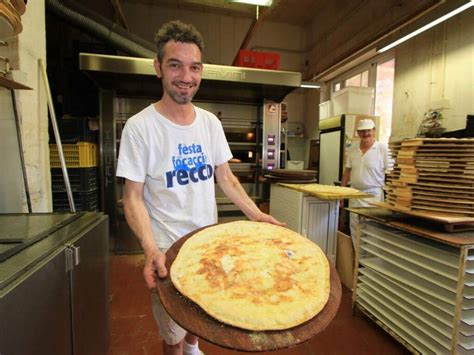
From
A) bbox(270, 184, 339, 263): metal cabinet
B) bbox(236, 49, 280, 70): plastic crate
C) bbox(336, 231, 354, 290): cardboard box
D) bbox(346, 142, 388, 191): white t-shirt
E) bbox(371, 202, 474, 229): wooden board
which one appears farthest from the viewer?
bbox(236, 49, 280, 70): plastic crate

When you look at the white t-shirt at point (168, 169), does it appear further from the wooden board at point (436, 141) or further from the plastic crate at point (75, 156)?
the plastic crate at point (75, 156)

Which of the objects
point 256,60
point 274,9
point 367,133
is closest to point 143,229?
point 367,133

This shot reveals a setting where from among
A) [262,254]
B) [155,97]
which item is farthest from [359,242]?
[155,97]

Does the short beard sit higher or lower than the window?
lower

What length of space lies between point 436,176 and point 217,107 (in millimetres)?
2694

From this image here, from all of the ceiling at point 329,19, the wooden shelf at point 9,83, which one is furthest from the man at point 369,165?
the wooden shelf at point 9,83

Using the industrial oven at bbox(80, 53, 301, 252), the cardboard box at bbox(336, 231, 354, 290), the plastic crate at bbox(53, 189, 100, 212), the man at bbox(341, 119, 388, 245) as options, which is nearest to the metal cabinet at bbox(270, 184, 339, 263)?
the cardboard box at bbox(336, 231, 354, 290)

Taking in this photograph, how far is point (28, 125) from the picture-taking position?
171cm

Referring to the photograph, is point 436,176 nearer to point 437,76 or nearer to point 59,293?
point 59,293

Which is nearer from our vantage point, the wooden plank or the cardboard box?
the wooden plank

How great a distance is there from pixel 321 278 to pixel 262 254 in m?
0.22

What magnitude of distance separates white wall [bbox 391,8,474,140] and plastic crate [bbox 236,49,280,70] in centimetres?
181

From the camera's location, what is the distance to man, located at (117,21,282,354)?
3.58 ft

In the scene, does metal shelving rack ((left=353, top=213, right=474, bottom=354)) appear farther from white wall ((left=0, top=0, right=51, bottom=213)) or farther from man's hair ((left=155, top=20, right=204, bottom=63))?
white wall ((left=0, top=0, right=51, bottom=213))
